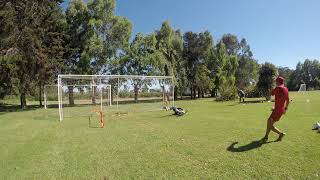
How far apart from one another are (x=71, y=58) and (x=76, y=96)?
37.1 ft

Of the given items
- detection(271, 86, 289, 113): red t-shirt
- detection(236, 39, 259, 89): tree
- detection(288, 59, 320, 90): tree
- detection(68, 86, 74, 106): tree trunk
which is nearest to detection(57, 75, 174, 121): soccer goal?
detection(68, 86, 74, 106): tree trunk

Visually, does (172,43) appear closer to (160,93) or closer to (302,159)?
(160,93)

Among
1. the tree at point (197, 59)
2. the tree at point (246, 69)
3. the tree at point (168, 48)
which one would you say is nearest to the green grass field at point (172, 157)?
the tree at point (168, 48)

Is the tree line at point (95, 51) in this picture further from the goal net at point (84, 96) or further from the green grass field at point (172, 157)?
the green grass field at point (172, 157)

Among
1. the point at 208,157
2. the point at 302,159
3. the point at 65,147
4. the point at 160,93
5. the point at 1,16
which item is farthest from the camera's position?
the point at 160,93

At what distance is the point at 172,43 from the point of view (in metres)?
63.9

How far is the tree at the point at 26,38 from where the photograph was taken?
34.8m

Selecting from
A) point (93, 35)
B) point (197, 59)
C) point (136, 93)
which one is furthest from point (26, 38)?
point (197, 59)

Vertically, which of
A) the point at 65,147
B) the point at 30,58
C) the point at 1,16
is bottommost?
the point at 65,147

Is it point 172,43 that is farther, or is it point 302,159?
point 172,43

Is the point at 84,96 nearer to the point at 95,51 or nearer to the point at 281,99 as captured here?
the point at 95,51

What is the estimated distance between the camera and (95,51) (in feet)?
161

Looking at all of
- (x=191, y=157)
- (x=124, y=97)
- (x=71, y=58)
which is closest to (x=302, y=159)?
(x=191, y=157)

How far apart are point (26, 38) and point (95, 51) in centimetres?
1362
